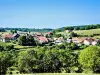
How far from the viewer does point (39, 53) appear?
73875 mm

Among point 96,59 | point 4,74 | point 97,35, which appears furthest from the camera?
point 97,35

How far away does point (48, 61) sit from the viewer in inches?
2721

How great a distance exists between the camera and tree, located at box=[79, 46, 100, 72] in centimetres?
6644

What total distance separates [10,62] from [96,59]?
2417 centimetres

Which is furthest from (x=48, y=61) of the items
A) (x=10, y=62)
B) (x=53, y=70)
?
(x=10, y=62)

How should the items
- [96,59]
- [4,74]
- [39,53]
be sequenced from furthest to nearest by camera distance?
[39,53], [96,59], [4,74]

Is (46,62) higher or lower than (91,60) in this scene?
lower

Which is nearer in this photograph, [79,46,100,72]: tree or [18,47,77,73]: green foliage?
[79,46,100,72]: tree

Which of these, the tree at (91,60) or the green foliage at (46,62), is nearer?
the tree at (91,60)

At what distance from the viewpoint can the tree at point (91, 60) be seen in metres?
66.4

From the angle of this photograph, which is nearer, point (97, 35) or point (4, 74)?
point (4, 74)

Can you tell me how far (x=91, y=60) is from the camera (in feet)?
218

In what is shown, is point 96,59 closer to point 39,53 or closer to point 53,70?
point 53,70

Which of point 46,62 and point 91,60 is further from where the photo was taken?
point 46,62
